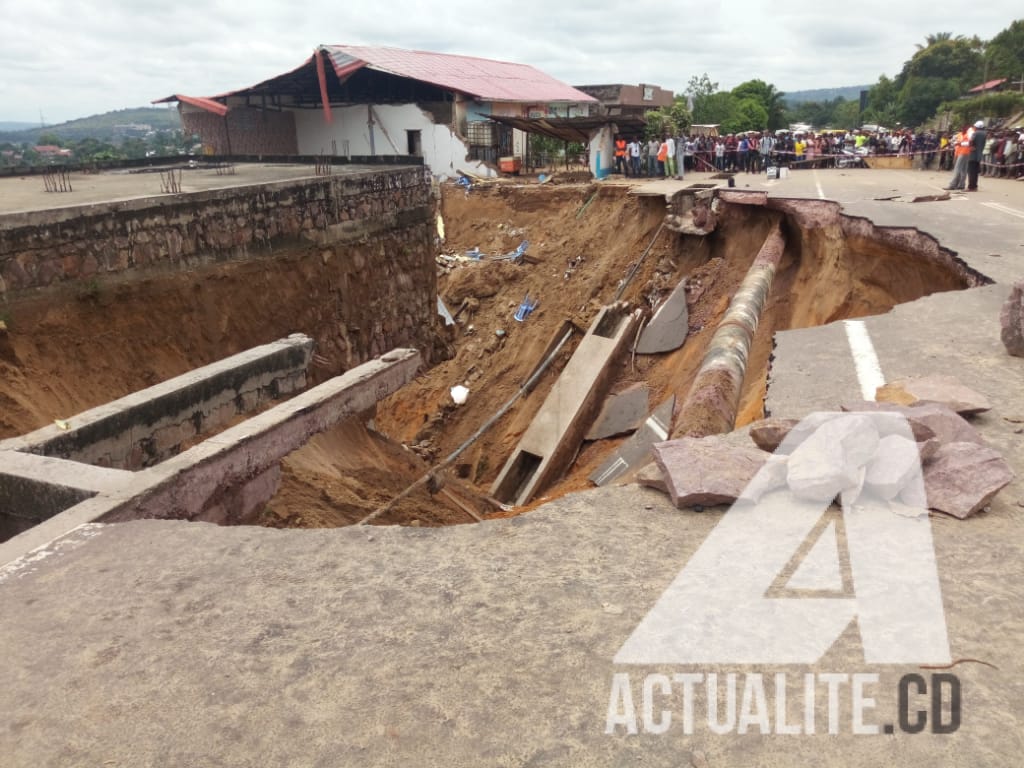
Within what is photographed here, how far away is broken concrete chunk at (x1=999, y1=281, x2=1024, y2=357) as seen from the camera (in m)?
4.62

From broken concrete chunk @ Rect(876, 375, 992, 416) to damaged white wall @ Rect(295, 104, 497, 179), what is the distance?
71.4ft

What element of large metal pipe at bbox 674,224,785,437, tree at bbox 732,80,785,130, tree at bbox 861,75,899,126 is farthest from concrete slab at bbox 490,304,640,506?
tree at bbox 861,75,899,126

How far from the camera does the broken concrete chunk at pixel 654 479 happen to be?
11.0 ft

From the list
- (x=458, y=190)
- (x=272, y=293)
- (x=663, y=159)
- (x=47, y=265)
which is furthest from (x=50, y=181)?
(x=663, y=159)

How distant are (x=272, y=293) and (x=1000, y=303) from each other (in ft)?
27.8

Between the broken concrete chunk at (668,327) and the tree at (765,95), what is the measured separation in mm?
48652

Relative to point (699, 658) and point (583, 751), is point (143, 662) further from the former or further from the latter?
point (699, 658)

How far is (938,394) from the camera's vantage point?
12.8 feet

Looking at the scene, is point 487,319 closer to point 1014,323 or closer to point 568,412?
point 568,412

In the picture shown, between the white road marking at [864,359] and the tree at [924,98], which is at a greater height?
the tree at [924,98]

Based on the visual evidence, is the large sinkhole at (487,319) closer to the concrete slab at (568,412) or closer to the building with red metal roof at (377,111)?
the concrete slab at (568,412)

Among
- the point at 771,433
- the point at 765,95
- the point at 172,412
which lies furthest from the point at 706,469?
the point at 765,95

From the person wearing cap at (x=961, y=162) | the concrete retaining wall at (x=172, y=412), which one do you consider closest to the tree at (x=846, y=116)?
the person wearing cap at (x=961, y=162)

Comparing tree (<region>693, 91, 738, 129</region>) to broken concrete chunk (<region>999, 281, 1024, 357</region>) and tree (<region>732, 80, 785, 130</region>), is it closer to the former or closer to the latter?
tree (<region>732, 80, 785, 130</region>)
